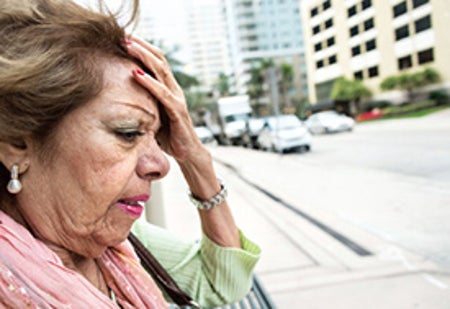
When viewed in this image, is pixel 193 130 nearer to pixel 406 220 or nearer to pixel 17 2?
pixel 17 2

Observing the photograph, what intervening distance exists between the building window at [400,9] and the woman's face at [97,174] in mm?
4826

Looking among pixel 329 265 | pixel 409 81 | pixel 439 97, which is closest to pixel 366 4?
pixel 329 265

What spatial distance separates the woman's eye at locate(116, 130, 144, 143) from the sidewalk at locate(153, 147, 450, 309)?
1.26 metres

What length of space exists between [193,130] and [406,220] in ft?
12.5

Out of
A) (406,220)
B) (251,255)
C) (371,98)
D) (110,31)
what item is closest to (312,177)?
(406,220)

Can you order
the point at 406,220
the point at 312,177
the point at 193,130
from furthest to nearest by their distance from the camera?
the point at 312,177 < the point at 406,220 < the point at 193,130

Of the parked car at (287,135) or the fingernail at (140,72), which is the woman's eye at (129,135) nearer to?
the fingernail at (140,72)

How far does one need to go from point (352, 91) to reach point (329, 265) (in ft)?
69.9

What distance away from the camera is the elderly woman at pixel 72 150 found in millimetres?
704

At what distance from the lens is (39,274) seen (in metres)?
0.71

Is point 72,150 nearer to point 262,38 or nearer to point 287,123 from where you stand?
point 287,123

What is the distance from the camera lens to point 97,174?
767 mm

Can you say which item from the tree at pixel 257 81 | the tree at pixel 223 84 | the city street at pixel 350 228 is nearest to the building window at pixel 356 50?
the city street at pixel 350 228

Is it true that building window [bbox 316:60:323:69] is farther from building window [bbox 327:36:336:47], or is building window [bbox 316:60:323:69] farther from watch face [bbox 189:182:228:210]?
watch face [bbox 189:182:228:210]
